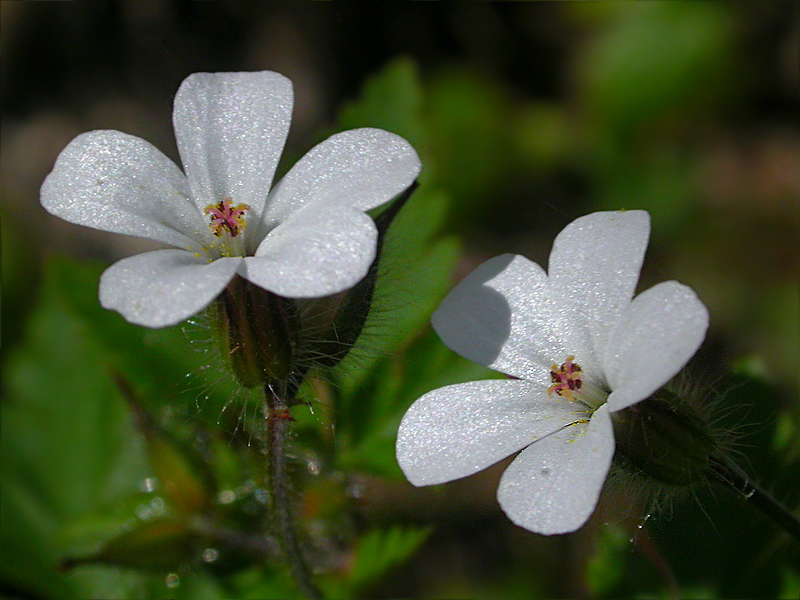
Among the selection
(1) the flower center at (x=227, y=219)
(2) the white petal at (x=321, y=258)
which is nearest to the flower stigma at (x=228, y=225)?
(1) the flower center at (x=227, y=219)

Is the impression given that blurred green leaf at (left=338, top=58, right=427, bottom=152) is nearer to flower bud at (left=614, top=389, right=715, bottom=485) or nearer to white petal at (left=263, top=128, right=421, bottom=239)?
white petal at (left=263, top=128, right=421, bottom=239)

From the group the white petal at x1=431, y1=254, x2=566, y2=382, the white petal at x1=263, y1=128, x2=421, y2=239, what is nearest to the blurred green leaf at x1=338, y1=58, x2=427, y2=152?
the white petal at x1=263, y1=128, x2=421, y2=239

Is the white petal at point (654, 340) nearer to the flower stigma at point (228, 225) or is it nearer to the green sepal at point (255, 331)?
the green sepal at point (255, 331)

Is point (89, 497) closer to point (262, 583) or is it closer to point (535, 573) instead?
point (262, 583)

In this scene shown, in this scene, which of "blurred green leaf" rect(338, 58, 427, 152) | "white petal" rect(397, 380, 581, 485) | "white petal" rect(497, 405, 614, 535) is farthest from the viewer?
"blurred green leaf" rect(338, 58, 427, 152)

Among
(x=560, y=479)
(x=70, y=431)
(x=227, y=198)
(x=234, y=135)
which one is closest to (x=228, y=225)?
(x=227, y=198)

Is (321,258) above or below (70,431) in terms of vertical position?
above

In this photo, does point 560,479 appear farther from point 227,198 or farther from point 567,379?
point 227,198
